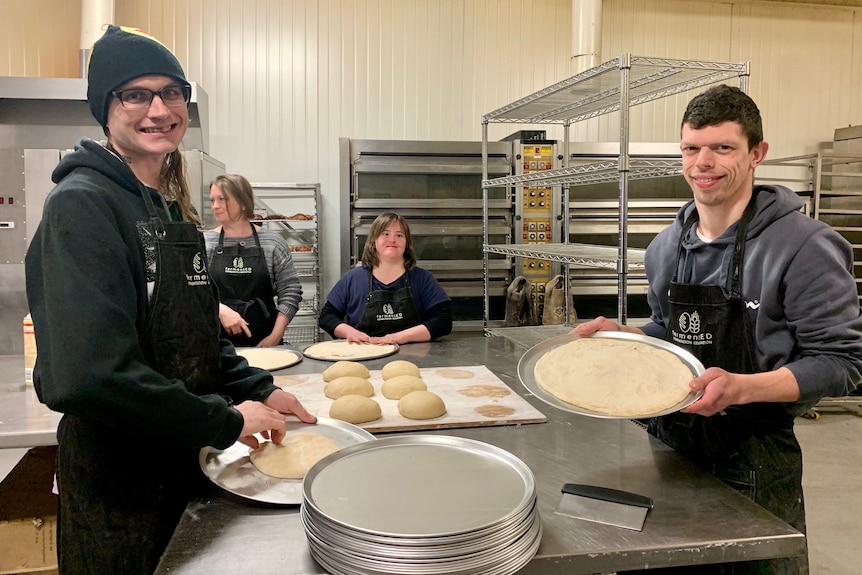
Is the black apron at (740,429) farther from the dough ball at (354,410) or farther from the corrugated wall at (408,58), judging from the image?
the corrugated wall at (408,58)

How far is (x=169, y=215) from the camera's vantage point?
1280mm

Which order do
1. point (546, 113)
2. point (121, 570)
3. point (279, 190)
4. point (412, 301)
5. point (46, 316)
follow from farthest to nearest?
point (279, 190), point (546, 113), point (412, 301), point (121, 570), point (46, 316)

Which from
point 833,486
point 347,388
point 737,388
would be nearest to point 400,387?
point 347,388

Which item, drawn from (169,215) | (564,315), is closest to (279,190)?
(564,315)

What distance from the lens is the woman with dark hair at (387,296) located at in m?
2.84

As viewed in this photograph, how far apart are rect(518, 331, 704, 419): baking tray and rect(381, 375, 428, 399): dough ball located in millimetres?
379

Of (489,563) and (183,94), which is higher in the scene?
(183,94)

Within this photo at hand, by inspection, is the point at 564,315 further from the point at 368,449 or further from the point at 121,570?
the point at 121,570

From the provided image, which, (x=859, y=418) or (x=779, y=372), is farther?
(x=859, y=418)

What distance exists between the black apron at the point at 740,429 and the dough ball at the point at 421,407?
0.64 metres

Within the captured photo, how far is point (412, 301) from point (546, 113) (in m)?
1.56

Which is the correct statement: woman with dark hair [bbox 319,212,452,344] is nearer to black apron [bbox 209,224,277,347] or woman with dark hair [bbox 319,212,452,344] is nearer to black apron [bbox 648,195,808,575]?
black apron [bbox 209,224,277,347]

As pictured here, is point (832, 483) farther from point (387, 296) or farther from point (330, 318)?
point (330, 318)

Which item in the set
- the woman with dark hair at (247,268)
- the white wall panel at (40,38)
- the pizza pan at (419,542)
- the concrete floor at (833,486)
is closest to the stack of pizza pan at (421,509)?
the pizza pan at (419,542)
